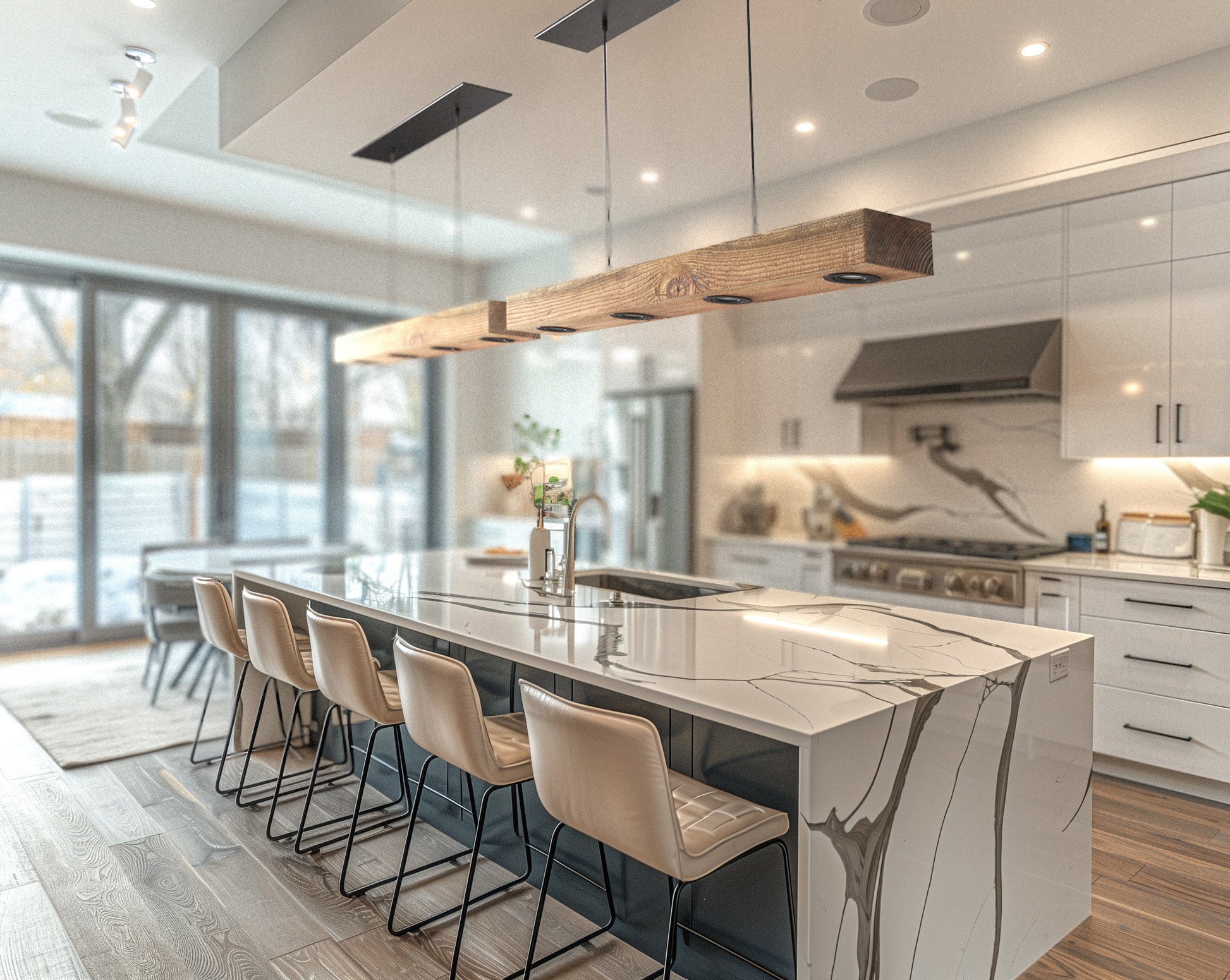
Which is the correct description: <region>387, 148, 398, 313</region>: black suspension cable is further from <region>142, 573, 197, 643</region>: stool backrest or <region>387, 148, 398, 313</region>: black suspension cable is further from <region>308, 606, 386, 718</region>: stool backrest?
<region>308, 606, 386, 718</region>: stool backrest

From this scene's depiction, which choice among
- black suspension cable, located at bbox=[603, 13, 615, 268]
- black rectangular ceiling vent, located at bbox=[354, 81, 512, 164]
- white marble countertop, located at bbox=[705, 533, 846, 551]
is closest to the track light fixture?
black rectangular ceiling vent, located at bbox=[354, 81, 512, 164]

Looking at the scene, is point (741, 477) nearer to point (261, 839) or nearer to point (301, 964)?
point (261, 839)

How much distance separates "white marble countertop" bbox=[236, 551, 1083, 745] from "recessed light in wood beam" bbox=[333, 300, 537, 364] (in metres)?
0.99

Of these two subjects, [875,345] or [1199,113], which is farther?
[875,345]

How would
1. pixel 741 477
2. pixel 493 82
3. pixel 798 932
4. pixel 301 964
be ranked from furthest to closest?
pixel 741 477 < pixel 493 82 < pixel 301 964 < pixel 798 932

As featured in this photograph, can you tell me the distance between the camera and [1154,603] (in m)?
3.47

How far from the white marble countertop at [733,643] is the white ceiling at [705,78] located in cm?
189

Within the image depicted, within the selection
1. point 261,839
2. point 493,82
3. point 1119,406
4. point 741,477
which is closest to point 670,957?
point 261,839

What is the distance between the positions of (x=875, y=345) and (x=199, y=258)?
4705 mm

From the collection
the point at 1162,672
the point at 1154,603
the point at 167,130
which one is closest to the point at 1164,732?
the point at 1162,672

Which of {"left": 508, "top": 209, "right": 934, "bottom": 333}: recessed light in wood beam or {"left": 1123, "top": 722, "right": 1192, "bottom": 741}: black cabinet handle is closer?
{"left": 508, "top": 209, "right": 934, "bottom": 333}: recessed light in wood beam

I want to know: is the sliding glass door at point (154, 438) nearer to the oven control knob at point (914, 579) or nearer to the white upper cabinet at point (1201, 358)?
the oven control knob at point (914, 579)

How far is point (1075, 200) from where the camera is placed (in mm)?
3857

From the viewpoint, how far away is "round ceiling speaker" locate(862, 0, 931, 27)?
2730 millimetres
